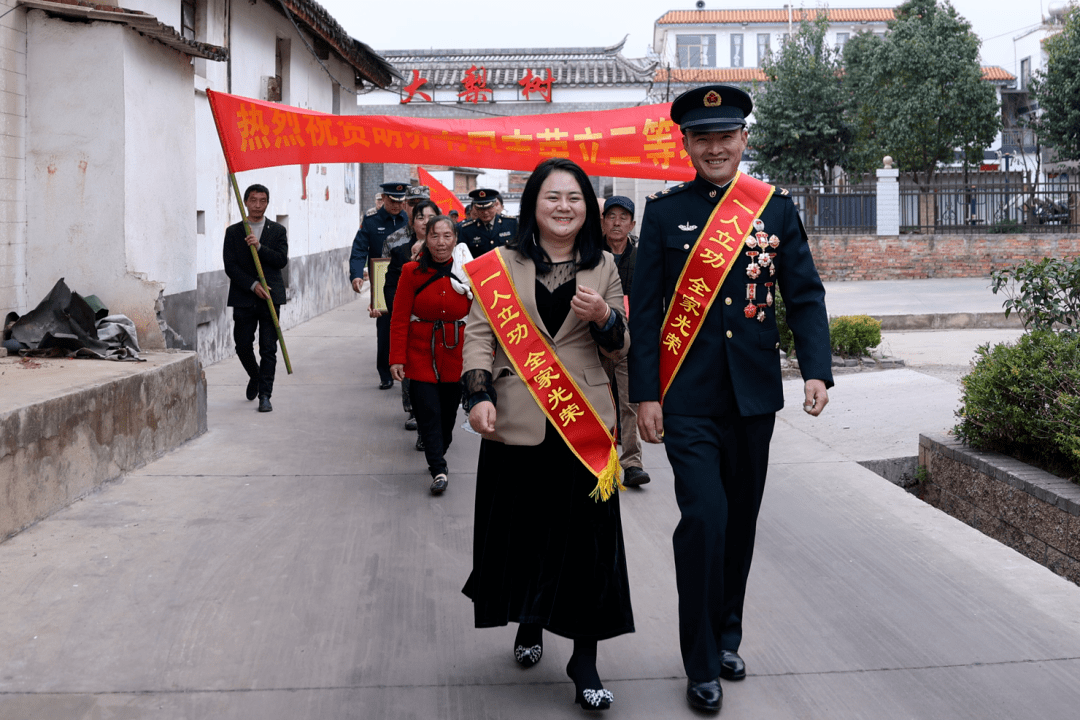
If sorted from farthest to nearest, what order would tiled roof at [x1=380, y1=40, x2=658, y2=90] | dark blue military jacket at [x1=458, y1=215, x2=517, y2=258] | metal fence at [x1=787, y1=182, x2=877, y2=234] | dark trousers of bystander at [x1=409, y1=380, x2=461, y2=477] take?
tiled roof at [x1=380, y1=40, x2=658, y2=90] → metal fence at [x1=787, y1=182, x2=877, y2=234] → dark blue military jacket at [x1=458, y1=215, x2=517, y2=258] → dark trousers of bystander at [x1=409, y1=380, x2=461, y2=477]

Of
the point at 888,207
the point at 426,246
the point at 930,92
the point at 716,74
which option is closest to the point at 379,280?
the point at 426,246

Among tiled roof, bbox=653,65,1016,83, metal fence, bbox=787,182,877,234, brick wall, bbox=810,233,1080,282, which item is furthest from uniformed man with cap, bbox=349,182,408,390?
tiled roof, bbox=653,65,1016,83

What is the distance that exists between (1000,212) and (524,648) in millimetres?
25853

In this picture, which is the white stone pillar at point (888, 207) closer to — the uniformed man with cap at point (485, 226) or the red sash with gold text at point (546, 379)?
the uniformed man with cap at point (485, 226)

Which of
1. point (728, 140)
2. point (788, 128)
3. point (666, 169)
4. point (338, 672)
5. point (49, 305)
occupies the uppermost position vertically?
point (788, 128)

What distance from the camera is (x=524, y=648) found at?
400 cm

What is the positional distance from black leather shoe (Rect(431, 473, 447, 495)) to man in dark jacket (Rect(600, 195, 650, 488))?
111 cm

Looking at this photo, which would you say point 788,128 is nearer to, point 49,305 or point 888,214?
point 888,214

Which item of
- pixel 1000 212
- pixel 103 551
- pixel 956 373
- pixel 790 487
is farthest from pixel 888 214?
pixel 103 551

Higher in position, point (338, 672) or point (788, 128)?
point (788, 128)

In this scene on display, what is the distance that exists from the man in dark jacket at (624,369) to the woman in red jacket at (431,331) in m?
0.99

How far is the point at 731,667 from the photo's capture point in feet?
12.7

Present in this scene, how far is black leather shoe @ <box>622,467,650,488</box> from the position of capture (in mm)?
6797

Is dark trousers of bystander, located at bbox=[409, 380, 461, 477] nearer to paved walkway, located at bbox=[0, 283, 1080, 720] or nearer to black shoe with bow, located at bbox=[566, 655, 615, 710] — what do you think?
paved walkway, located at bbox=[0, 283, 1080, 720]
